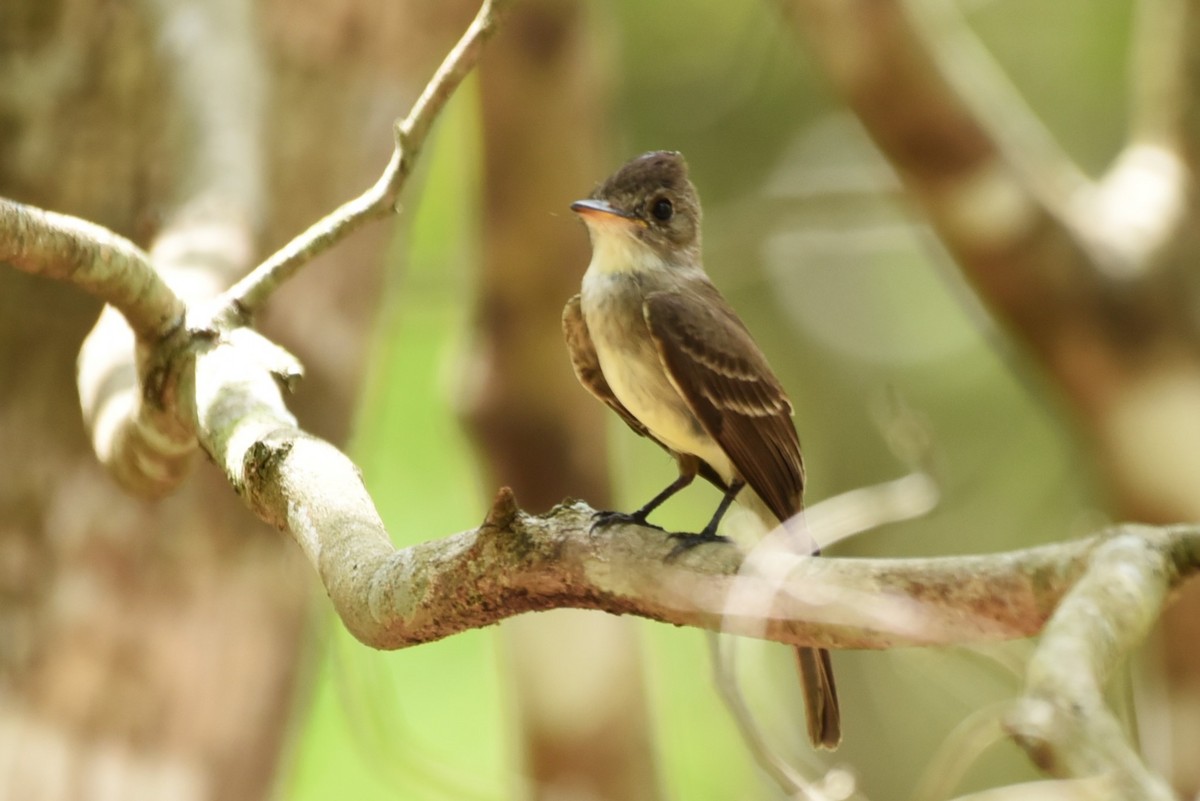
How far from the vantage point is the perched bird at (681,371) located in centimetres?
310

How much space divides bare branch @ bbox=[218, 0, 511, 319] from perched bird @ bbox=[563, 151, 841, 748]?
2.79ft

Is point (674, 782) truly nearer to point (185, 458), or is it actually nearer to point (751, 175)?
point (751, 175)

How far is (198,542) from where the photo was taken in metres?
4.11

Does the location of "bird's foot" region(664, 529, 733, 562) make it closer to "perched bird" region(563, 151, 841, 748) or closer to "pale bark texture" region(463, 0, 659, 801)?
"perched bird" region(563, 151, 841, 748)

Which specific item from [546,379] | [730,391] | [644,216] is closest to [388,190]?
[730,391]

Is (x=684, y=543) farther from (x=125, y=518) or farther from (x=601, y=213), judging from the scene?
(x=125, y=518)

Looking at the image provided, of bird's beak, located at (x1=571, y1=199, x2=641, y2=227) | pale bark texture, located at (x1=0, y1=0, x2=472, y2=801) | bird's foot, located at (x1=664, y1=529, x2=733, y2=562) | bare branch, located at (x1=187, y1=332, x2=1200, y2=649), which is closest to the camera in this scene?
bare branch, located at (x1=187, y1=332, x2=1200, y2=649)

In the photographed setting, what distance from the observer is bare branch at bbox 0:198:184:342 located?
2.38 metres

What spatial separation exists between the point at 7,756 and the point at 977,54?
4.65 m

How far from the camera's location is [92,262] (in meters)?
2.51

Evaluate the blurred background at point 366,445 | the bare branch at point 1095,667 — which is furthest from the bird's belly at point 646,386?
the bare branch at point 1095,667

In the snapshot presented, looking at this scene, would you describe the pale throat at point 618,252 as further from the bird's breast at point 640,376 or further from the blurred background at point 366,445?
the blurred background at point 366,445

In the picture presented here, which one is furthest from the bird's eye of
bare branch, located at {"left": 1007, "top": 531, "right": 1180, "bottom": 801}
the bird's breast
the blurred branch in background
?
bare branch, located at {"left": 1007, "top": 531, "right": 1180, "bottom": 801}

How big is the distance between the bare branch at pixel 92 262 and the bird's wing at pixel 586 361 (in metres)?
1.01
